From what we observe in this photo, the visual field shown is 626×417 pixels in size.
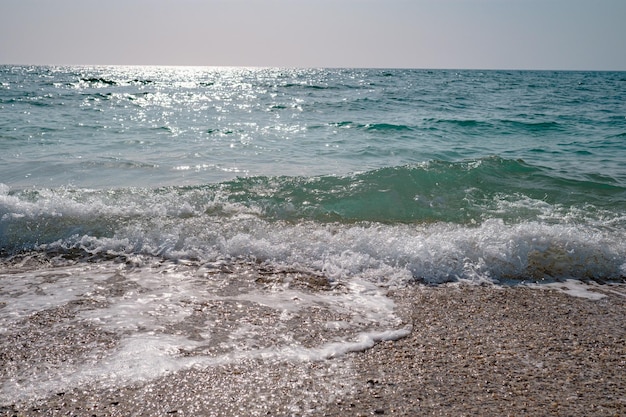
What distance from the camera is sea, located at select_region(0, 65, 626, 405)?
10.6ft

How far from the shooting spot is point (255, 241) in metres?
5.18

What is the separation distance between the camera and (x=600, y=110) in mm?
20422

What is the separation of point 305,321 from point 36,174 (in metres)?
6.90

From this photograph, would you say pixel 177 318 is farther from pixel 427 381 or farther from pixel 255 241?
pixel 427 381

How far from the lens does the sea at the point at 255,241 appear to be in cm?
324

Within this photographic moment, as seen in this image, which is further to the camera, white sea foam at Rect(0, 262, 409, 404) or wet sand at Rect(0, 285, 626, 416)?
white sea foam at Rect(0, 262, 409, 404)

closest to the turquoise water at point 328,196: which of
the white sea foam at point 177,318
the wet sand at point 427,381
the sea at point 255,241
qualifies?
the sea at point 255,241

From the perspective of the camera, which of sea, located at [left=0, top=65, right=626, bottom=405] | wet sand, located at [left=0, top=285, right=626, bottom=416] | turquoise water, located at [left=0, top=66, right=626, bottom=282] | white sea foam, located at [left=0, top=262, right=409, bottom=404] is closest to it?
wet sand, located at [left=0, top=285, right=626, bottom=416]

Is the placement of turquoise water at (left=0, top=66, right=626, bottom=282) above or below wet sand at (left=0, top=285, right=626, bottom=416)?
above

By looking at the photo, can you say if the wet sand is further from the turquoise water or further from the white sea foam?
the turquoise water

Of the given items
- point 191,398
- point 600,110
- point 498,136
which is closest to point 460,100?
point 600,110

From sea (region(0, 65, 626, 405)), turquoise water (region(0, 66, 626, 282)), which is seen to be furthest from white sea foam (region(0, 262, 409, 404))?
turquoise water (region(0, 66, 626, 282))

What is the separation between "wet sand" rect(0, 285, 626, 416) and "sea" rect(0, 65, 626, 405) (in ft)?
0.46

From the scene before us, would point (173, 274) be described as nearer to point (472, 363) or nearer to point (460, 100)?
point (472, 363)
